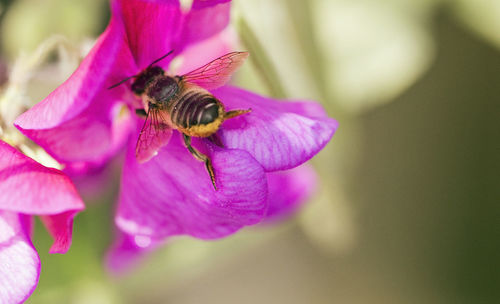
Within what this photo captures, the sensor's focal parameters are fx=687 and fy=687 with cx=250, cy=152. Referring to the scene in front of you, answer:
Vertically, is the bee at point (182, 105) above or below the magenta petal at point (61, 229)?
above

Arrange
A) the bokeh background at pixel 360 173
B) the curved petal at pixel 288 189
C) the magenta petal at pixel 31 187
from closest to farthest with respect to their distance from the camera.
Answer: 1. the magenta petal at pixel 31 187
2. the curved petal at pixel 288 189
3. the bokeh background at pixel 360 173

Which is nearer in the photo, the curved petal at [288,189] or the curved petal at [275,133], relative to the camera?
the curved petal at [275,133]

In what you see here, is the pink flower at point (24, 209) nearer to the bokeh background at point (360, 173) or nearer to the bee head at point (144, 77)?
the bee head at point (144, 77)

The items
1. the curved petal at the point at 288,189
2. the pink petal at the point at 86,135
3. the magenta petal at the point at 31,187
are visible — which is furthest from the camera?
the curved petal at the point at 288,189

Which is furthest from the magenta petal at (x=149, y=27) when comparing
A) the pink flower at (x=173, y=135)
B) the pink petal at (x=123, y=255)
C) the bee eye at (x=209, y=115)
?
the pink petal at (x=123, y=255)

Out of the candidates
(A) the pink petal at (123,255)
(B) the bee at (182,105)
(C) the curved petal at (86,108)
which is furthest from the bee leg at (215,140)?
(A) the pink petal at (123,255)

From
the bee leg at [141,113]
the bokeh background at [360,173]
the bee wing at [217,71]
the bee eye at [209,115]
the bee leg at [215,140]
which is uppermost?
the bee wing at [217,71]
